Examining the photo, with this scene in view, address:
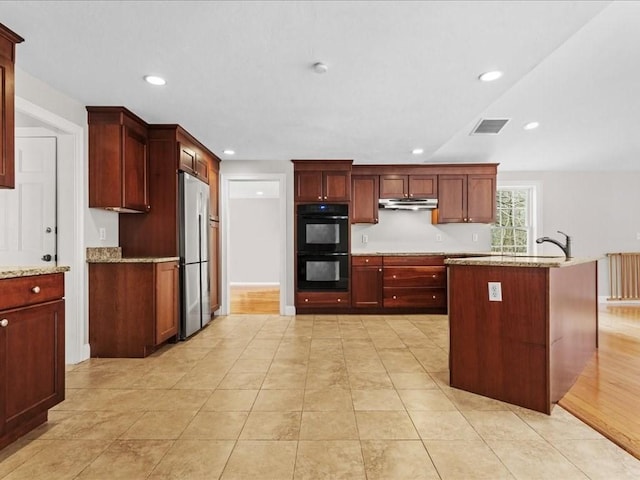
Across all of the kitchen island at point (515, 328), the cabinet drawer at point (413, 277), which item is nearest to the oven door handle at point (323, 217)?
the cabinet drawer at point (413, 277)

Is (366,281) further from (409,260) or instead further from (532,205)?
(532,205)

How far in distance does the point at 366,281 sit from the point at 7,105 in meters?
4.24

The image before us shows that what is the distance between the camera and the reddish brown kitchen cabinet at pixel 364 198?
552cm

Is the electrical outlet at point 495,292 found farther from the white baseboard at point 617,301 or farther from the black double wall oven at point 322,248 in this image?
the white baseboard at point 617,301

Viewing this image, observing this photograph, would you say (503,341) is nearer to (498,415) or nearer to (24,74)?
(498,415)

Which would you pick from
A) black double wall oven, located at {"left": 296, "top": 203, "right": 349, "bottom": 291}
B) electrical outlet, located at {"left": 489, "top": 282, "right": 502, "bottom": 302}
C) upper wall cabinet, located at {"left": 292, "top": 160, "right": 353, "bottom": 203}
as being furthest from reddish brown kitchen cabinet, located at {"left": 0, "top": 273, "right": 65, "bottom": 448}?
upper wall cabinet, located at {"left": 292, "top": 160, "right": 353, "bottom": 203}

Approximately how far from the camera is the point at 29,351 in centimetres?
192

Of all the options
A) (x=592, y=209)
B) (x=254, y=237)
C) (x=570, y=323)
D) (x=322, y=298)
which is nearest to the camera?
(x=570, y=323)

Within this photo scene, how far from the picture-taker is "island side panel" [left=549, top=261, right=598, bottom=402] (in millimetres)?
2254

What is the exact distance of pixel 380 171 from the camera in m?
5.54

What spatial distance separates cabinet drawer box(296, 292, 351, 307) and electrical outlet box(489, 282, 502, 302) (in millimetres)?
2927

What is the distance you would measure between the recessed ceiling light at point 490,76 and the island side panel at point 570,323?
1.43 m

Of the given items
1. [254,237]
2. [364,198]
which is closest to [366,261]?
[364,198]

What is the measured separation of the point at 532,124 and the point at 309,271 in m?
3.45
